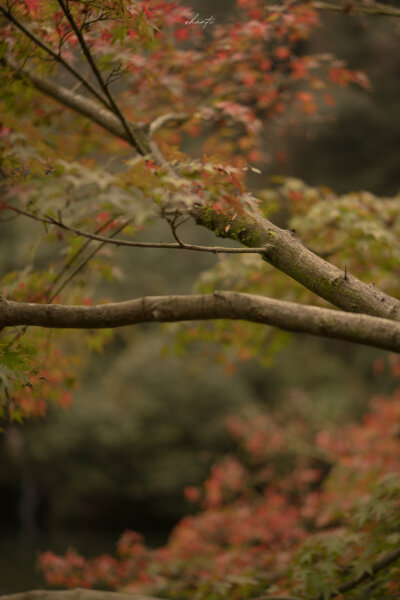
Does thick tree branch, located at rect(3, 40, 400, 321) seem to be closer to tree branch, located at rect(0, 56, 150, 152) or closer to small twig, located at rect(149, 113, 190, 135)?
tree branch, located at rect(0, 56, 150, 152)

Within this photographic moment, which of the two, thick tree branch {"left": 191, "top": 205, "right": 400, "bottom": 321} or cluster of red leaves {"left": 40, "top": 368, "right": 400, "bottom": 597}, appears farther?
cluster of red leaves {"left": 40, "top": 368, "right": 400, "bottom": 597}

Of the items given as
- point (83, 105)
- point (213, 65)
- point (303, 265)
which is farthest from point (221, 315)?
point (213, 65)

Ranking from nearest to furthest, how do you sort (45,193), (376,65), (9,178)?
(45,193) → (9,178) → (376,65)

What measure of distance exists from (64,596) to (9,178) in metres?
1.40

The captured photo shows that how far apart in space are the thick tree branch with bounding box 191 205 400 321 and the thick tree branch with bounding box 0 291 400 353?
16 cm

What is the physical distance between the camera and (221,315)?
1.15 m

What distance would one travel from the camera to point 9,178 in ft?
4.95

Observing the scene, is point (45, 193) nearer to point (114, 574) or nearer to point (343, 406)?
point (114, 574)

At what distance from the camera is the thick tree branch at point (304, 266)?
1224mm

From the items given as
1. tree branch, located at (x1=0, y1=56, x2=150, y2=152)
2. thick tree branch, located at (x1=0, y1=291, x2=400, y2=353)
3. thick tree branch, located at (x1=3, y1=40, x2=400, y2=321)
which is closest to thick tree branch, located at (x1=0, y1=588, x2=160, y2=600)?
thick tree branch, located at (x1=0, y1=291, x2=400, y2=353)

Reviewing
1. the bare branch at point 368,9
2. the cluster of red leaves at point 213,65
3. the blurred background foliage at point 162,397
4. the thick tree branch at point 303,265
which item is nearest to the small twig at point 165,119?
the cluster of red leaves at point 213,65

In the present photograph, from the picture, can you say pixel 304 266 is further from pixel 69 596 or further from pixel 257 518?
pixel 257 518

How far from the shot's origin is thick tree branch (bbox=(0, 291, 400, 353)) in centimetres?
106

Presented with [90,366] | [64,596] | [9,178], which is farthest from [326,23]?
[64,596]
